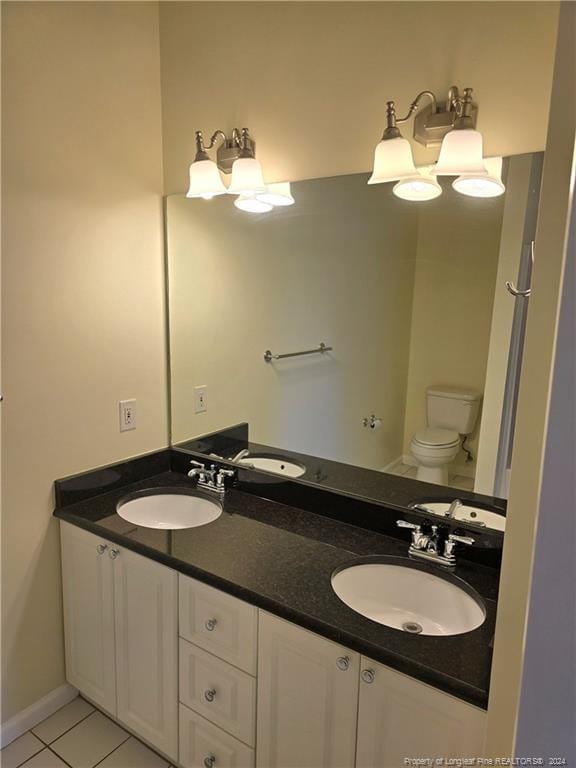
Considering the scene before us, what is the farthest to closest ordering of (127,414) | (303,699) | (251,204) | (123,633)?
(127,414)
(251,204)
(123,633)
(303,699)

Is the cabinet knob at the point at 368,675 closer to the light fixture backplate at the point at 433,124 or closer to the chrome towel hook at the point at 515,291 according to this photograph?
the chrome towel hook at the point at 515,291

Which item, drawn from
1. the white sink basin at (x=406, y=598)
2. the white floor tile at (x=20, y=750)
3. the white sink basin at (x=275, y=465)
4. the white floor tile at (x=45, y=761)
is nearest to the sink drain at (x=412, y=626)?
the white sink basin at (x=406, y=598)

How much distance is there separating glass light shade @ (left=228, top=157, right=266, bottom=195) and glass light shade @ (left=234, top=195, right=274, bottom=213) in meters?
0.08

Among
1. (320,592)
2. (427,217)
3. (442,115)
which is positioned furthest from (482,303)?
(320,592)

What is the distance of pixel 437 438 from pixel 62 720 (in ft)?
5.69

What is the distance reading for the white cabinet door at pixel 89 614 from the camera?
5.72ft

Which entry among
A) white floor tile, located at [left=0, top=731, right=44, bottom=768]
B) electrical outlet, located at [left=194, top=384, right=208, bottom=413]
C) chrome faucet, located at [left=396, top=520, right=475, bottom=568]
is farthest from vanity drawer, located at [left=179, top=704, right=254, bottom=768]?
electrical outlet, located at [left=194, top=384, right=208, bottom=413]

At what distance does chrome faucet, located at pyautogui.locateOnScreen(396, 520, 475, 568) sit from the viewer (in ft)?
4.79

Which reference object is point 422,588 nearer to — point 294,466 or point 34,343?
point 294,466

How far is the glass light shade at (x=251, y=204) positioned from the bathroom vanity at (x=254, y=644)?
1.12m

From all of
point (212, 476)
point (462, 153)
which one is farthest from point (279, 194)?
point (212, 476)

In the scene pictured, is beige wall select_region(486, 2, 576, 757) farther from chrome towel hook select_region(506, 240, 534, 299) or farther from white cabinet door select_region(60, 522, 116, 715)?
white cabinet door select_region(60, 522, 116, 715)

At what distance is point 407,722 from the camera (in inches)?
44.1

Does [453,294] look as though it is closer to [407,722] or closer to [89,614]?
[407,722]
